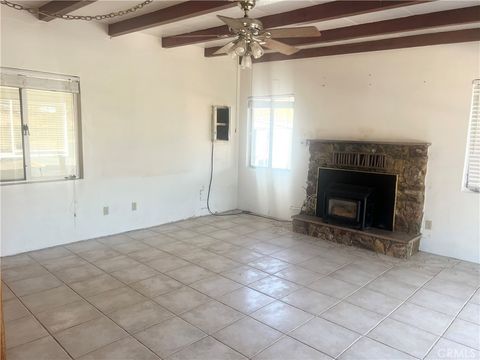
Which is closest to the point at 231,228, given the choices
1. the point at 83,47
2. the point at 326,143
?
the point at 326,143

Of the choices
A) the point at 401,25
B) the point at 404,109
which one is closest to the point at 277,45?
the point at 401,25

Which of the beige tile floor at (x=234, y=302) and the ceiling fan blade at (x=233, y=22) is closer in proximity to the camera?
the beige tile floor at (x=234, y=302)

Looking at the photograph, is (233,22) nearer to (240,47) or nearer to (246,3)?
(246,3)

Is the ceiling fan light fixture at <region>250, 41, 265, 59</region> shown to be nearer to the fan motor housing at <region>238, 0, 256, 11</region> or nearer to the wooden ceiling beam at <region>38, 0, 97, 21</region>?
the fan motor housing at <region>238, 0, 256, 11</region>

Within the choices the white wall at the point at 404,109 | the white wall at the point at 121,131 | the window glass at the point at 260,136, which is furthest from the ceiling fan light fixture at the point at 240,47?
the window glass at the point at 260,136

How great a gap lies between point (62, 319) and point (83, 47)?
3034mm

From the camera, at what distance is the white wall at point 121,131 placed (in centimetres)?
390

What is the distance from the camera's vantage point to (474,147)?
402 cm

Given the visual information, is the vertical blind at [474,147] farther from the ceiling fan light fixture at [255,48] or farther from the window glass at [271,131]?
the ceiling fan light fixture at [255,48]

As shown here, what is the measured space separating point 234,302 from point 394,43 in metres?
3.51

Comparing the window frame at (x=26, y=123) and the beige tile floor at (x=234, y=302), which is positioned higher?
the window frame at (x=26, y=123)

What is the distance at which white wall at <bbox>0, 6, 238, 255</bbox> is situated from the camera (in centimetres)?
390

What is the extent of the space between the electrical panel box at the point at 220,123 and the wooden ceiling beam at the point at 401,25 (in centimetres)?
179

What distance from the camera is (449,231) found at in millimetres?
4223
